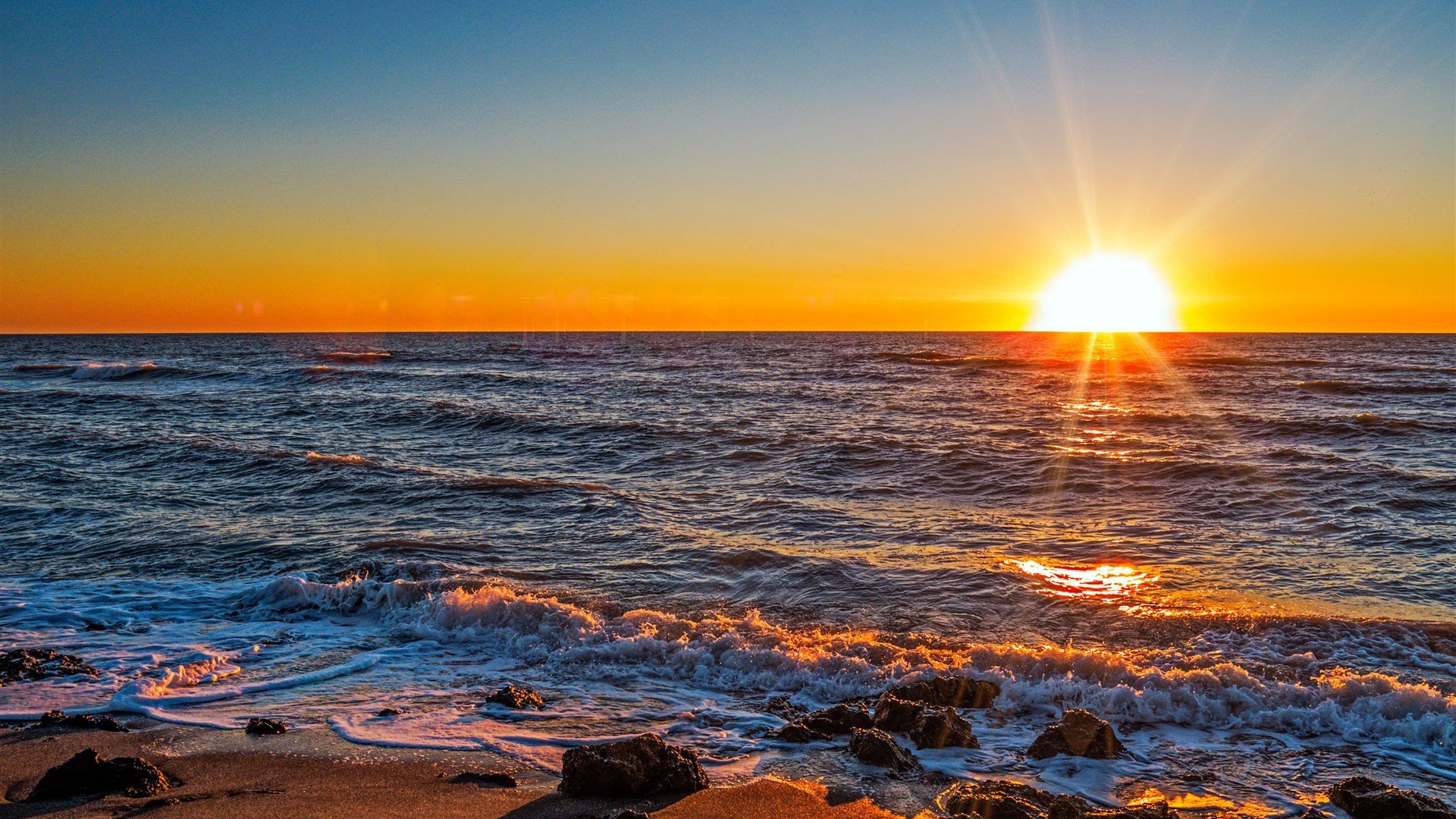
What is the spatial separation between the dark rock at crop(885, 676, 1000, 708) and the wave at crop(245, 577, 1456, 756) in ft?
0.43

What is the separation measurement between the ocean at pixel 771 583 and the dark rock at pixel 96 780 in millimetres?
1182

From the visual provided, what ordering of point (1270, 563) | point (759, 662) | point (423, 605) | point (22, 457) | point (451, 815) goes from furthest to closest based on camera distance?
1. point (22, 457)
2. point (1270, 563)
3. point (423, 605)
4. point (759, 662)
5. point (451, 815)

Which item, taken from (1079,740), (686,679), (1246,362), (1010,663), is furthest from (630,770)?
(1246,362)

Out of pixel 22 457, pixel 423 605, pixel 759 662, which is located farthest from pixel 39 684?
pixel 22 457

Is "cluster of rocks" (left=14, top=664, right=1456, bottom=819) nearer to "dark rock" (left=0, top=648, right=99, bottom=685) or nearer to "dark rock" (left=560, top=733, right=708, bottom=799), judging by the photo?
"dark rock" (left=560, top=733, right=708, bottom=799)

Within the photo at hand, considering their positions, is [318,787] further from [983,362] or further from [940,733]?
[983,362]

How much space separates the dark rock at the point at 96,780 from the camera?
201 inches

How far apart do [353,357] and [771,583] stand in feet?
217

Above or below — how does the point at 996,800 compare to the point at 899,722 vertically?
above

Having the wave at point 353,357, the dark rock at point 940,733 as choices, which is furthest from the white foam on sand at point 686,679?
the wave at point 353,357

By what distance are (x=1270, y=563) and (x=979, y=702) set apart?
20.1 feet

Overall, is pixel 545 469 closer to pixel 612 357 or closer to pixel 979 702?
pixel 979 702

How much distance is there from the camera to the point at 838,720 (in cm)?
642

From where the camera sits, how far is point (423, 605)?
31.8 ft
